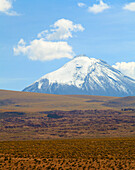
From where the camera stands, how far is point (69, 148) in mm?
Result: 51969

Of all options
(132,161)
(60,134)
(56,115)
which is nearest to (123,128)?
(60,134)

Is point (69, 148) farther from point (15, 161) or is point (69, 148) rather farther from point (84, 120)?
point (84, 120)

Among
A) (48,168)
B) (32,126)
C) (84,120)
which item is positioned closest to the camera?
(48,168)

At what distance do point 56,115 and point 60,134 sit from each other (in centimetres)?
5451

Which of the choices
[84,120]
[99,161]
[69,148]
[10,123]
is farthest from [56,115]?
[99,161]

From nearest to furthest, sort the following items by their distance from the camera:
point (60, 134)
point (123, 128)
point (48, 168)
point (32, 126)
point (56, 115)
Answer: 1. point (48, 168)
2. point (60, 134)
3. point (123, 128)
4. point (32, 126)
5. point (56, 115)

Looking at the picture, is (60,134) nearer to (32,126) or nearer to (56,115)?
(32,126)

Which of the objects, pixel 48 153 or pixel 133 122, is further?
pixel 133 122

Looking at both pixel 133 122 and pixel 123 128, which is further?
pixel 133 122

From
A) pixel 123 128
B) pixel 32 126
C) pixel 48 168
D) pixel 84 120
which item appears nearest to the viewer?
pixel 48 168

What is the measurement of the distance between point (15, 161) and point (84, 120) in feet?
388

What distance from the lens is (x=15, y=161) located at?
4159 centimetres

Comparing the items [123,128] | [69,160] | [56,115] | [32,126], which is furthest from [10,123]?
[69,160]

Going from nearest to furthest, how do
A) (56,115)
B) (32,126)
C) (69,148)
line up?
(69,148)
(32,126)
(56,115)
